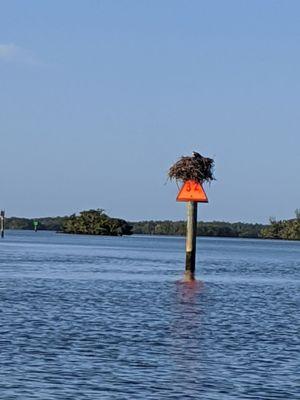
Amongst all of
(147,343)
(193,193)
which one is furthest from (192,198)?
(147,343)

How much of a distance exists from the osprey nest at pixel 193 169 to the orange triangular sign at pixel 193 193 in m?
0.33

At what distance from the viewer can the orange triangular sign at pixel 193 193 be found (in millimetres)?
59219

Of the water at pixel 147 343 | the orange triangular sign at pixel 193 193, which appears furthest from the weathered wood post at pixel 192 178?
the water at pixel 147 343

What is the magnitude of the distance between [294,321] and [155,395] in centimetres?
1600

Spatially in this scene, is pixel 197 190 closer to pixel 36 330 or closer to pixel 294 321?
pixel 294 321

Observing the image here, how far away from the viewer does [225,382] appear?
2286 centimetres

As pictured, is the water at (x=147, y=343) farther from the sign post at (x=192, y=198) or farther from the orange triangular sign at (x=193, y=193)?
the orange triangular sign at (x=193, y=193)

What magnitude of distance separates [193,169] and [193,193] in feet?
3.74

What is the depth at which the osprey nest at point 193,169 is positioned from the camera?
59.3m

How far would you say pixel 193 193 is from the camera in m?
59.2

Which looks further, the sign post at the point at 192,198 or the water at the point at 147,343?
the sign post at the point at 192,198

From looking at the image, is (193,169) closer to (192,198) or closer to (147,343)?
(192,198)

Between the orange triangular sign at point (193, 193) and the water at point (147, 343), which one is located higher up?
the orange triangular sign at point (193, 193)

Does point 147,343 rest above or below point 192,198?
below
